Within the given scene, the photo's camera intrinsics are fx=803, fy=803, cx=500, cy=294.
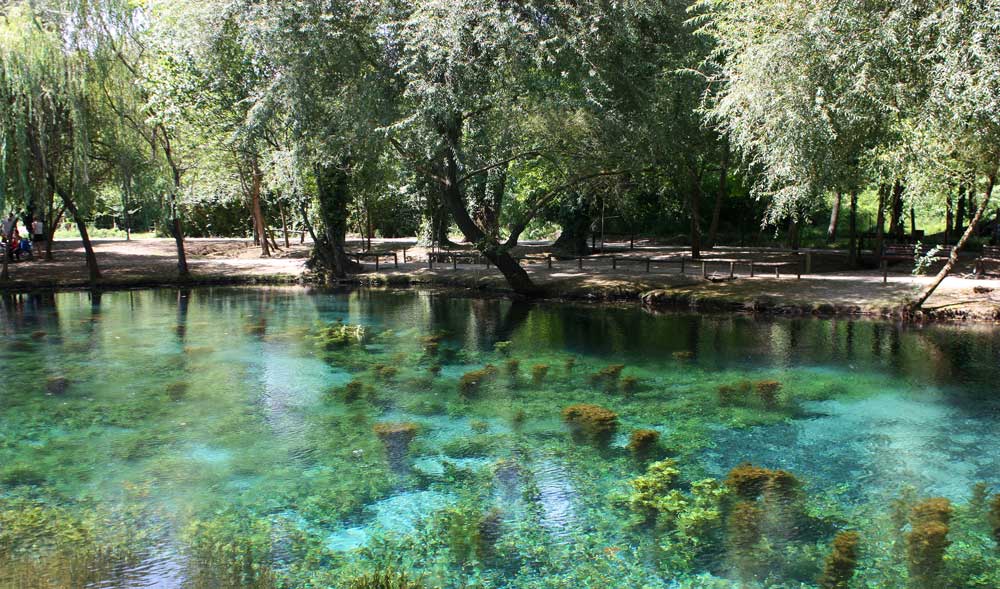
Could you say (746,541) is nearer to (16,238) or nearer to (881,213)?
(881,213)

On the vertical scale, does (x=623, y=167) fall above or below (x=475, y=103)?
below

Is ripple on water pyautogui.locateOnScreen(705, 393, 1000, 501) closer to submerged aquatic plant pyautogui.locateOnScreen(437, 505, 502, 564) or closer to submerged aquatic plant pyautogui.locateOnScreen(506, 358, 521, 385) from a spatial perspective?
submerged aquatic plant pyautogui.locateOnScreen(437, 505, 502, 564)

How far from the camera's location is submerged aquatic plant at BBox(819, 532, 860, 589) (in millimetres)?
6820

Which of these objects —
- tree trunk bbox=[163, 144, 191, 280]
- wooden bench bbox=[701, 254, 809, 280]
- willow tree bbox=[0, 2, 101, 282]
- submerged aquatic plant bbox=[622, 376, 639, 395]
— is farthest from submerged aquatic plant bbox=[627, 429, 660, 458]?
tree trunk bbox=[163, 144, 191, 280]

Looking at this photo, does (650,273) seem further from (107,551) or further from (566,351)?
(107,551)

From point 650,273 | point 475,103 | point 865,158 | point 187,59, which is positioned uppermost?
point 187,59

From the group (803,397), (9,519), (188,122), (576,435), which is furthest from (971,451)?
(188,122)

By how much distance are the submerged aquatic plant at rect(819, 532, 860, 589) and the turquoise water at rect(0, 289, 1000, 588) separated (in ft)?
0.34

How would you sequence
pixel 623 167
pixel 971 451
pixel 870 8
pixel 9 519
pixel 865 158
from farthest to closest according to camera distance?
1. pixel 623 167
2. pixel 865 158
3. pixel 870 8
4. pixel 971 451
5. pixel 9 519

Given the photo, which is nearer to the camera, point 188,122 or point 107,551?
point 107,551

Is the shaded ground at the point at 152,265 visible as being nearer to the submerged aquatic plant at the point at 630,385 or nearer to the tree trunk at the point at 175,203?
the tree trunk at the point at 175,203

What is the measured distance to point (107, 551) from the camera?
7.43 m

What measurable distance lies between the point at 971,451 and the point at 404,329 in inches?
482

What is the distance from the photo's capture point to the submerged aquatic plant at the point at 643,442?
10.1 meters
